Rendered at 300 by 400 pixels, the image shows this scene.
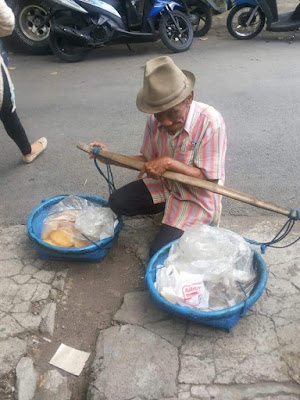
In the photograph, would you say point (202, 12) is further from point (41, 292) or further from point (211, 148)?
point (41, 292)

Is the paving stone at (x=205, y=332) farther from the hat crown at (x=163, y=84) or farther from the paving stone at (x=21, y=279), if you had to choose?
the hat crown at (x=163, y=84)

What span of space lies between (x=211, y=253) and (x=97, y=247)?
0.71 meters

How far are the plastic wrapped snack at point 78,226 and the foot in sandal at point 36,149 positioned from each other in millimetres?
1150

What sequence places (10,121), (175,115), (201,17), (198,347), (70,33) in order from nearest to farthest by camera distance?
(198,347)
(175,115)
(10,121)
(70,33)
(201,17)

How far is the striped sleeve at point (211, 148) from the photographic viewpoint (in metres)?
2.43

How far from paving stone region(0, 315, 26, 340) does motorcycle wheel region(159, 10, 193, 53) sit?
16.5ft

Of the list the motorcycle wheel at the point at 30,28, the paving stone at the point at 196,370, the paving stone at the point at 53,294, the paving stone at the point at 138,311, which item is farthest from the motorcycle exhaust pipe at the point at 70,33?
the paving stone at the point at 196,370

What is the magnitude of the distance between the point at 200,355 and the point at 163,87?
4.59 feet

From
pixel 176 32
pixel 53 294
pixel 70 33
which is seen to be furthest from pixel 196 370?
pixel 176 32

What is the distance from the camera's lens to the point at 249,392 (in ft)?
6.62

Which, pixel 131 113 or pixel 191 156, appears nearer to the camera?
pixel 191 156

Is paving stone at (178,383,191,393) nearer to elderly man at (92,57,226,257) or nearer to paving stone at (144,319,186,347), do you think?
paving stone at (144,319,186,347)

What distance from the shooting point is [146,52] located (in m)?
6.74

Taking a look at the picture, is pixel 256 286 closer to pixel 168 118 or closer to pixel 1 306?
pixel 168 118
